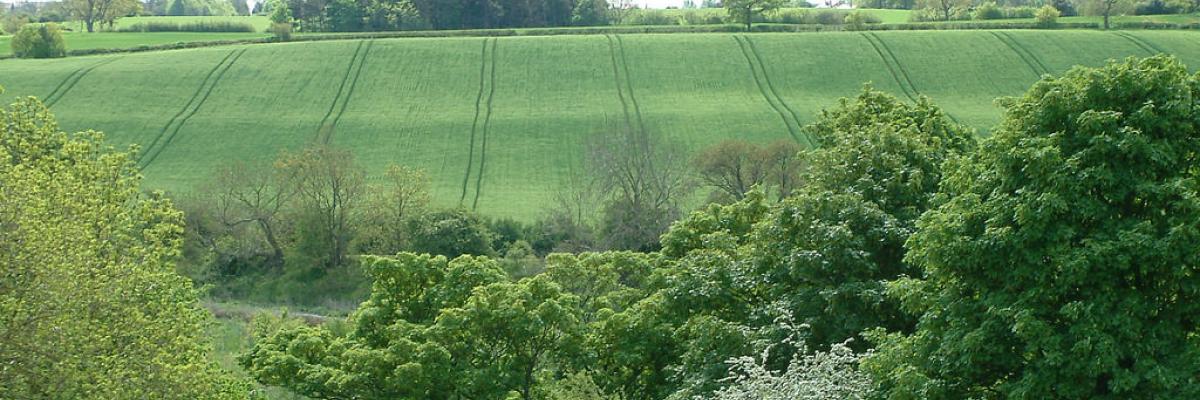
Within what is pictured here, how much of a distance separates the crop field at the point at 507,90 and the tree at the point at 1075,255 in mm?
61912

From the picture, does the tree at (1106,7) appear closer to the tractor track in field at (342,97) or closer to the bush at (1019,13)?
the bush at (1019,13)

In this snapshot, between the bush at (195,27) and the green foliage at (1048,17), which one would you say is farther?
the bush at (195,27)

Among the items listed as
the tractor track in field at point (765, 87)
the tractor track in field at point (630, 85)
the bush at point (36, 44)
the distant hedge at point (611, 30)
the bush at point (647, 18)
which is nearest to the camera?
the tractor track in field at point (765, 87)

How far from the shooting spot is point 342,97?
360 ft

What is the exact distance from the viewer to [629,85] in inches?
4414

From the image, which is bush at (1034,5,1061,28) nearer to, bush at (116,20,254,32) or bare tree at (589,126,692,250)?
bare tree at (589,126,692,250)

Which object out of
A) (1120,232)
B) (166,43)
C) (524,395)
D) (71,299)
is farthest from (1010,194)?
(166,43)

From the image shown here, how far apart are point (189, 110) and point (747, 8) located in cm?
5994

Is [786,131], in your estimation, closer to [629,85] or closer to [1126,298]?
[629,85]

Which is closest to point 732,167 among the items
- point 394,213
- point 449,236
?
point 449,236

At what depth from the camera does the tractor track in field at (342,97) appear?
327 ft

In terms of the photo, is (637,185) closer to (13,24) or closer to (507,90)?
(507,90)

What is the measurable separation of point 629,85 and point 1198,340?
91680mm

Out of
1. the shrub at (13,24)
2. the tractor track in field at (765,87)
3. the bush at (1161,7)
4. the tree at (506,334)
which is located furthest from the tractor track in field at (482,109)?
the bush at (1161,7)
